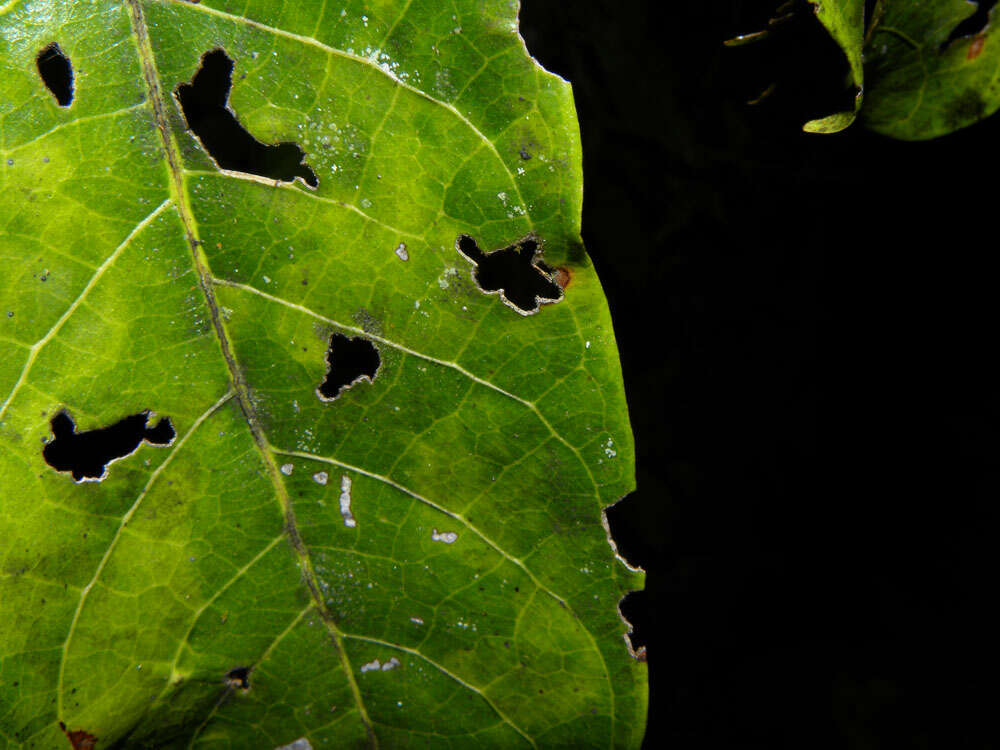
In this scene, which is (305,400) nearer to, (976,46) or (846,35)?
(846,35)

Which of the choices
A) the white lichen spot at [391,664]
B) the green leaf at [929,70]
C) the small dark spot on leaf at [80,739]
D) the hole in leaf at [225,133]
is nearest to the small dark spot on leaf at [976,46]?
the green leaf at [929,70]

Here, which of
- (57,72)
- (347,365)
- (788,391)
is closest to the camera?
(57,72)

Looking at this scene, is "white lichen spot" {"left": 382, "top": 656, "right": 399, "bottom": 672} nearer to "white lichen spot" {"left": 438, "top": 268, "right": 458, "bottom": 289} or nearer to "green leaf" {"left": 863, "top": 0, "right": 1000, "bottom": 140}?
"white lichen spot" {"left": 438, "top": 268, "right": 458, "bottom": 289}

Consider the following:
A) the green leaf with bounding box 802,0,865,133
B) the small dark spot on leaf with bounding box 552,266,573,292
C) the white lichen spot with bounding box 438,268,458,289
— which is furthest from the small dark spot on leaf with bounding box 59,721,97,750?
the green leaf with bounding box 802,0,865,133

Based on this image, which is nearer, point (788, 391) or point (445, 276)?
point (445, 276)

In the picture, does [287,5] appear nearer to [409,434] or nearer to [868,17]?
[409,434]

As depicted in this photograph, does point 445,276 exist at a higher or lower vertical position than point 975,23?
lower

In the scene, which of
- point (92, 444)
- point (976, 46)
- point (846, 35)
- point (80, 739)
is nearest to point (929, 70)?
point (976, 46)

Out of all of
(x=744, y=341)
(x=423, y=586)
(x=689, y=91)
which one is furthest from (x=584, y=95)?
(x=423, y=586)
